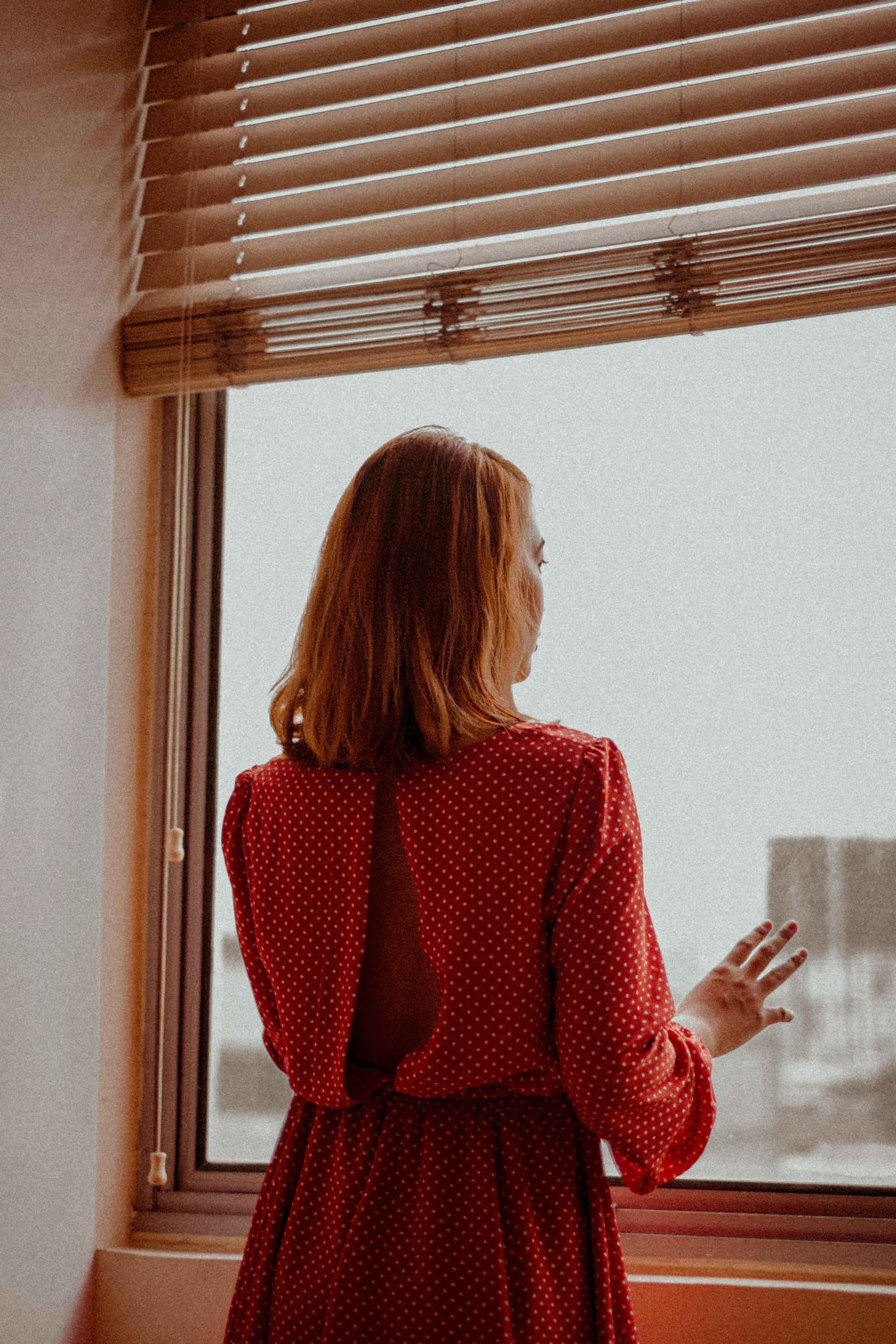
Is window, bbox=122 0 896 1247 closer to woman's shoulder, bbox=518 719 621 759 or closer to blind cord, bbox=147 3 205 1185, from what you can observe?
blind cord, bbox=147 3 205 1185

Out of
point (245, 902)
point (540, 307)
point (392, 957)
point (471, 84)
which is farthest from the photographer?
point (471, 84)

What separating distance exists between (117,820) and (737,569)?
2.87ft

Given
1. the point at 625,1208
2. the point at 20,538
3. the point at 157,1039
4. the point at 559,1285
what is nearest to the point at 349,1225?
the point at 559,1285

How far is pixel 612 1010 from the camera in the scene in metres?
0.95

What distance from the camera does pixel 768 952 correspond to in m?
1.13

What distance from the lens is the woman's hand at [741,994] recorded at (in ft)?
3.68

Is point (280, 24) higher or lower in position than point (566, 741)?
higher

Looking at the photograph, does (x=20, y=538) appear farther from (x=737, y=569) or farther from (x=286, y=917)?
(x=737, y=569)

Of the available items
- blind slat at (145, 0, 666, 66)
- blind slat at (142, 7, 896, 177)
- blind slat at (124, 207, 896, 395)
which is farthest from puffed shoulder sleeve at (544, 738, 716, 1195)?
blind slat at (145, 0, 666, 66)

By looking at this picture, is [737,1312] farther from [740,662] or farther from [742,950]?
[740,662]

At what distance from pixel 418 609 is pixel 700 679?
1.91 feet

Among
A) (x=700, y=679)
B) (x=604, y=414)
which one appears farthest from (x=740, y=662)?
(x=604, y=414)

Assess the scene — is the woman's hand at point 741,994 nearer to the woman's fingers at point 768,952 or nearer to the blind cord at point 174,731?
the woman's fingers at point 768,952

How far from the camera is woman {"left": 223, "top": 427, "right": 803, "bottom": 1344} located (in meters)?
0.98
